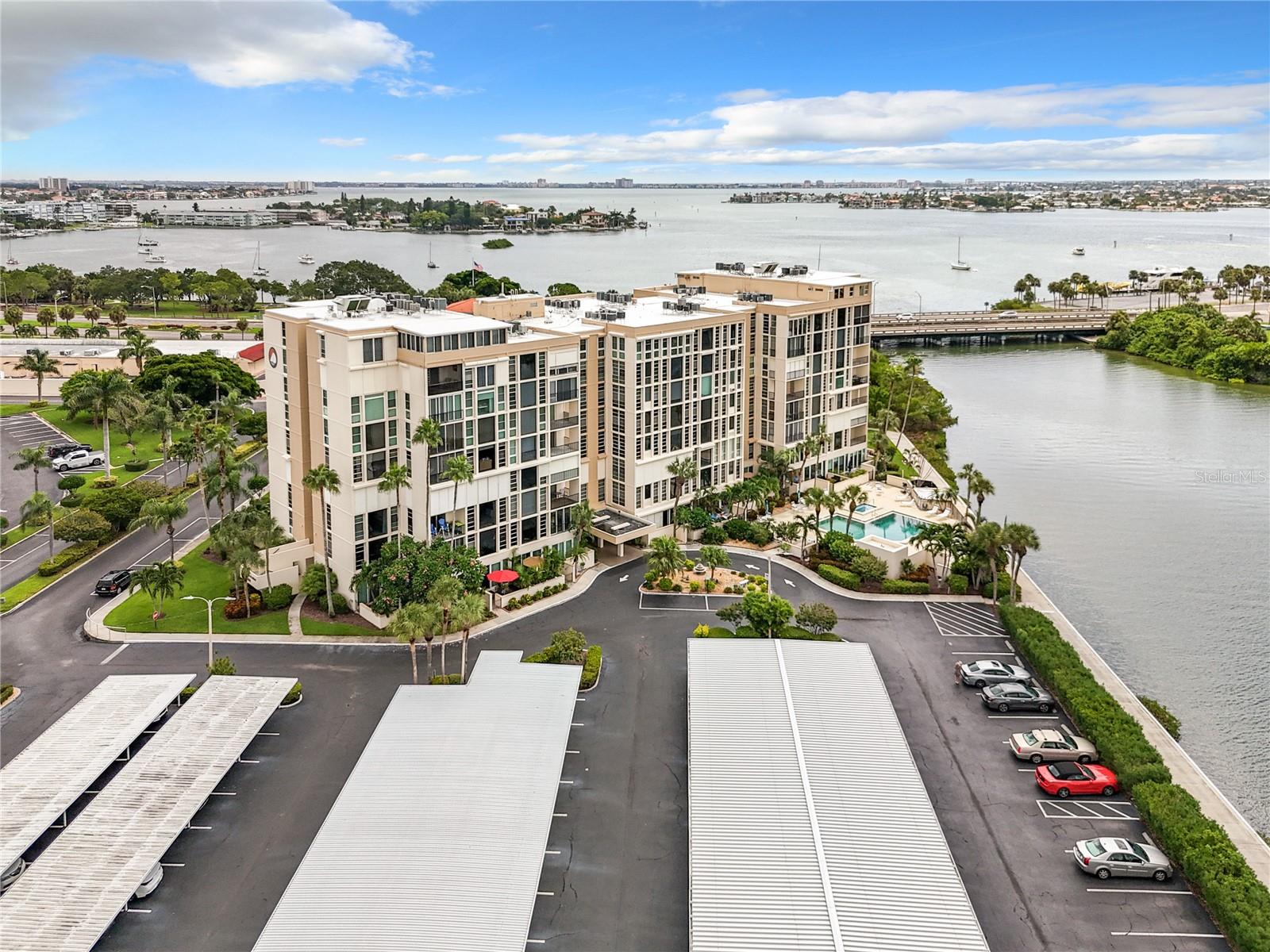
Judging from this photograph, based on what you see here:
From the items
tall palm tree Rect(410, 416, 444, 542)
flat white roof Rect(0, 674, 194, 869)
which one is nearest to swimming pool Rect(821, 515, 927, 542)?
tall palm tree Rect(410, 416, 444, 542)

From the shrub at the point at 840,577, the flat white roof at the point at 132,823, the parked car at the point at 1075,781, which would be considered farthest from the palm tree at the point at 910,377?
the flat white roof at the point at 132,823

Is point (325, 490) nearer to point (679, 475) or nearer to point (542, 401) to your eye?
point (542, 401)

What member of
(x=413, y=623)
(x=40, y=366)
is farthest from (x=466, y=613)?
(x=40, y=366)

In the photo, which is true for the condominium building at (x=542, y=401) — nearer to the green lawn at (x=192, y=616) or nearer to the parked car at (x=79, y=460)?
the green lawn at (x=192, y=616)

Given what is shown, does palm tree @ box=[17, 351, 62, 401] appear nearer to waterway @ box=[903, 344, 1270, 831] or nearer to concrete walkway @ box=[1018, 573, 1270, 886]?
waterway @ box=[903, 344, 1270, 831]

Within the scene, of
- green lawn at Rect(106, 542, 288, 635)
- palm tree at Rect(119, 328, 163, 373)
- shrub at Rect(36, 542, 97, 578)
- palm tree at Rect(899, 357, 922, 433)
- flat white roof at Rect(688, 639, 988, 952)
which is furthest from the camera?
palm tree at Rect(119, 328, 163, 373)
